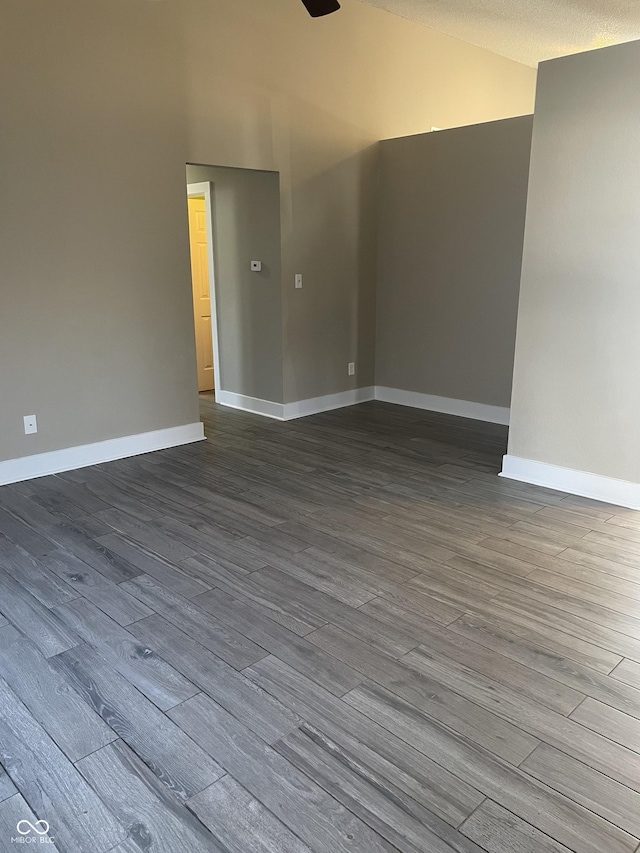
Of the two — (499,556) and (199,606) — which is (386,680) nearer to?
(199,606)

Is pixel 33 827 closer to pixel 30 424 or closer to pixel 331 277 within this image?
pixel 30 424

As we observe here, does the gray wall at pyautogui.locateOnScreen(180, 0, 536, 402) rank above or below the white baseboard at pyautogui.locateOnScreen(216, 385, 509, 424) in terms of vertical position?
above

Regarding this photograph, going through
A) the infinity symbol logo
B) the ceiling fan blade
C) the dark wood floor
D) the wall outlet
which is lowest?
the infinity symbol logo

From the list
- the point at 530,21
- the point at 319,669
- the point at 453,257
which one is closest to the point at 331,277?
the point at 453,257

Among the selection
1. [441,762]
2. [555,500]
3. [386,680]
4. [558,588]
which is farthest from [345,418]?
[441,762]

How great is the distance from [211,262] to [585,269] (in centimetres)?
342

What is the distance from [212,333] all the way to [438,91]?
3.14m

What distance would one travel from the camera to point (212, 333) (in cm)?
600

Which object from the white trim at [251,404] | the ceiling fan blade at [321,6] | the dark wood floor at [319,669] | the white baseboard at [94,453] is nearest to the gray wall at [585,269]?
the dark wood floor at [319,669]

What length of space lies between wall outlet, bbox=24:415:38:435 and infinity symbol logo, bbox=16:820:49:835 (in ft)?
9.11

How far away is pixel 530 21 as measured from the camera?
5367 mm

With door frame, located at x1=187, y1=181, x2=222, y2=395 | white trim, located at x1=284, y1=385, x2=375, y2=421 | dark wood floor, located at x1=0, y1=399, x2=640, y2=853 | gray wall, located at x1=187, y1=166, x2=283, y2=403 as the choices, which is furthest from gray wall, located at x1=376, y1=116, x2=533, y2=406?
dark wood floor, located at x1=0, y1=399, x2=640, y2=853

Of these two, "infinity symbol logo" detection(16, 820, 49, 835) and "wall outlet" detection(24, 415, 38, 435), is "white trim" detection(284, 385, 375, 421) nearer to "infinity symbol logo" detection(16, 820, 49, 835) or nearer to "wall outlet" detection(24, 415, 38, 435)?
"wall outlet" detection(24, 415, 38, 435)

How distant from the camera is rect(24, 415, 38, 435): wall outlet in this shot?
393 centimetres
